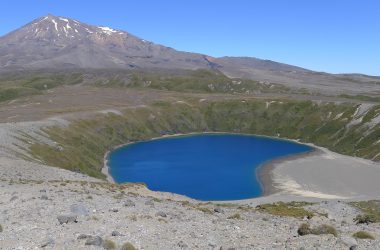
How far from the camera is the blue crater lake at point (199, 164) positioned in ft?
376

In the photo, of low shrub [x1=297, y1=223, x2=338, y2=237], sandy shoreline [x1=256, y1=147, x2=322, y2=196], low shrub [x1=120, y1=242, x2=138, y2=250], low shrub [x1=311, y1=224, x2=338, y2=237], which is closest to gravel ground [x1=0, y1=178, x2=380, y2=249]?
low shrub [x1=297, y1=223, x2=338, y2=237]

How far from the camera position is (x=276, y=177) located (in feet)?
409

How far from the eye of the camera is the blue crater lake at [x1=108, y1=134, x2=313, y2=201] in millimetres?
114625

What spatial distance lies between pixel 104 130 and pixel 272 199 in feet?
339

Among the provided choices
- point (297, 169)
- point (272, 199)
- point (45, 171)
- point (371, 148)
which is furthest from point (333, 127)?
point (45, 171)

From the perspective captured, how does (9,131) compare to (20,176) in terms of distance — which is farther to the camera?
(9,131)

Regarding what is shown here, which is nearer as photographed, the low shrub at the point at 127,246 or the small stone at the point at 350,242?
the low shrub at the point at 127,246

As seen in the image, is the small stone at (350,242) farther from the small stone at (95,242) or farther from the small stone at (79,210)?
the small stone at (79,210)

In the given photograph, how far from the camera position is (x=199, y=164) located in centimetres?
14700

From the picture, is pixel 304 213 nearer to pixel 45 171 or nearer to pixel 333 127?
pixel 45 171

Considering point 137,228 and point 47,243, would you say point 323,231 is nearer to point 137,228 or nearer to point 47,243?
point 137,228

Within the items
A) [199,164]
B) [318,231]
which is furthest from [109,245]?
[199,164]

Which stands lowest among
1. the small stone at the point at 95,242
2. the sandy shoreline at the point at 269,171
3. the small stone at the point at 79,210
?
the sandy shoreline at the point at 269,171

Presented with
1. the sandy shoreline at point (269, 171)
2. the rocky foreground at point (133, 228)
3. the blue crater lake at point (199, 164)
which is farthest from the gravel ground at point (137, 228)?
the sandy shoreline at point (269, 171)
